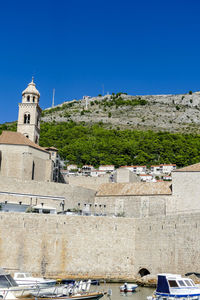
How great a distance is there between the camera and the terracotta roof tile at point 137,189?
38.1 m

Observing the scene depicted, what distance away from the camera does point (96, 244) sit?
28797 millimetres

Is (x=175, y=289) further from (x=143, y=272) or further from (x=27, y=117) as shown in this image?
(x=27, y=117)

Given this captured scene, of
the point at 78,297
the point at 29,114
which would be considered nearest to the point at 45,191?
the point at 29,114

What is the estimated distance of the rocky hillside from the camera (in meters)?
110

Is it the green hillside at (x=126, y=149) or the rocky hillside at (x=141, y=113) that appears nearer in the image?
the green hillside at (x=126, y=149)

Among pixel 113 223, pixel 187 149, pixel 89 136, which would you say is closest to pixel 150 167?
pixel 187 149

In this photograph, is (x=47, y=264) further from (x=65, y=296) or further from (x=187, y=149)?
(x=187, y=149)

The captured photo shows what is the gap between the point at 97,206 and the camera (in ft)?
132

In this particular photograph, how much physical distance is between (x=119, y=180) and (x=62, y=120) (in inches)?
2748

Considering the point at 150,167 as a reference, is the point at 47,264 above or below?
below

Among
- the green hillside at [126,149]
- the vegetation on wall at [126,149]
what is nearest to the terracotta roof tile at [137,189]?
the green hillside at [126,149]

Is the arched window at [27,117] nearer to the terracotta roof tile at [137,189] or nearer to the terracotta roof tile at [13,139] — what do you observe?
the terracotta roof tile at [13,139]

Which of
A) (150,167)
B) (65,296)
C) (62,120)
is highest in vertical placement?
(62,120)

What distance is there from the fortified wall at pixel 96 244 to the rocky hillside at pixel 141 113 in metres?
76.3
